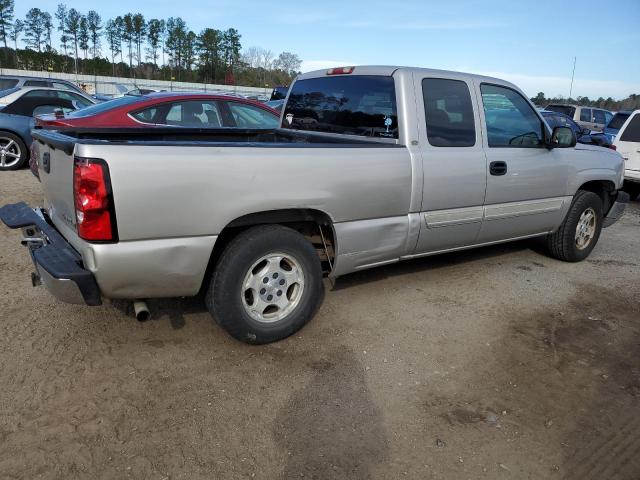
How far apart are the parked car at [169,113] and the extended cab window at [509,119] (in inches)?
153

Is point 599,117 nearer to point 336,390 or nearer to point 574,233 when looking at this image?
point 574,233

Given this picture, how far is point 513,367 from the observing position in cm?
345

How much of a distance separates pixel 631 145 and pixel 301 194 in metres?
9.33

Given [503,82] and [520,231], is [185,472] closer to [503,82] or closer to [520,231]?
[520,231]

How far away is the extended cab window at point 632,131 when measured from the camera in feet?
32.9

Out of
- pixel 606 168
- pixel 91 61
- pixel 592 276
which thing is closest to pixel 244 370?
pixel 592 276

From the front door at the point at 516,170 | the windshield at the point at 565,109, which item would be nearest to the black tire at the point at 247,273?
the front door at the point at 516,170

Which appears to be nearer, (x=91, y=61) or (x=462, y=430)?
(x=462, y=430)

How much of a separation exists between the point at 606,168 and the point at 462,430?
419 cm

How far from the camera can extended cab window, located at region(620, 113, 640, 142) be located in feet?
32.9

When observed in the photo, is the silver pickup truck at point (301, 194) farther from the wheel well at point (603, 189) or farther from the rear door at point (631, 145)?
the rear door at point (631, 145)

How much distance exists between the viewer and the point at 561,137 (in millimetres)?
4820

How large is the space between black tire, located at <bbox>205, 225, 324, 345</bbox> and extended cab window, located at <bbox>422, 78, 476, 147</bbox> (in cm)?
145

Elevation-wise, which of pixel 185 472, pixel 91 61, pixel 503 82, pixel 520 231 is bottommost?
pixel 185 472
